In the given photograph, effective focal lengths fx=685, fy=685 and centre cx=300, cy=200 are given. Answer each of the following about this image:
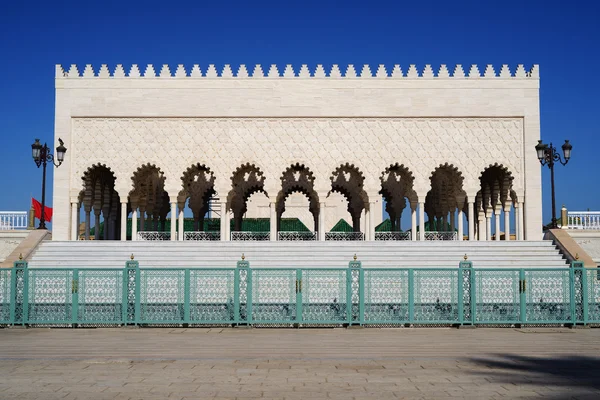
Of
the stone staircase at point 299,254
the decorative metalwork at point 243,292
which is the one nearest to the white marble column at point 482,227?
the stone staircase at point 299,254

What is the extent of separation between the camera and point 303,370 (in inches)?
228

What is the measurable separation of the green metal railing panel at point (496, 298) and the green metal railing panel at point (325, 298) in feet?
6.27

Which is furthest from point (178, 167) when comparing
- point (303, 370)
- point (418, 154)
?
point (303, 370)

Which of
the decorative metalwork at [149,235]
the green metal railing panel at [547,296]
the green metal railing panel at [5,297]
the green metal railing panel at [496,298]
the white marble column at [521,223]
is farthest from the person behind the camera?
the decorative metalwork at [149,235]

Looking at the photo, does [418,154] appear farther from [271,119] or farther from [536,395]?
[536,395]

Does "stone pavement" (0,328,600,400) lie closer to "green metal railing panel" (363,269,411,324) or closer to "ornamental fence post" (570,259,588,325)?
"green metal railing panel" (363,269,411,324)

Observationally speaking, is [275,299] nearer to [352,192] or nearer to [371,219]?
[371,219]

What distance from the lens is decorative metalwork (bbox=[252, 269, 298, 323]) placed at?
31.5 feet

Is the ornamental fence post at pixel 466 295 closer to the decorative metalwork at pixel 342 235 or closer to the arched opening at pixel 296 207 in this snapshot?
the decorative metalwork at pixel 342 235

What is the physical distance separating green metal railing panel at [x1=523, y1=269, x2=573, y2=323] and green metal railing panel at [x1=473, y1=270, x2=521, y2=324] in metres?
0.16

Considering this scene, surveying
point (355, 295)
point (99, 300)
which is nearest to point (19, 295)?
point (99, 300)

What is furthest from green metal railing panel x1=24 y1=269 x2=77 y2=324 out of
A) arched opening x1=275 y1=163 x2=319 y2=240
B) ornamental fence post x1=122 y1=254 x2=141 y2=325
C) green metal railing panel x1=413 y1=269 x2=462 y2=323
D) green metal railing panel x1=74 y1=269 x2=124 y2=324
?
arched opening x1=275 y1=163 x2=319 y2=240

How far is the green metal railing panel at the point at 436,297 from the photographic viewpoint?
966cm

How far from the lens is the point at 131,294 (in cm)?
962
